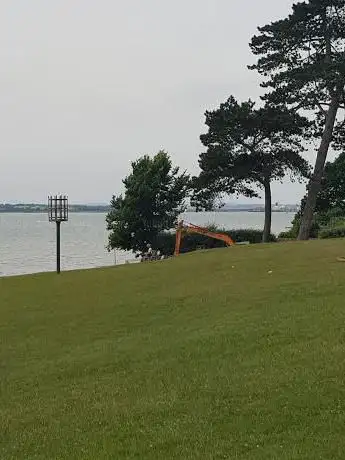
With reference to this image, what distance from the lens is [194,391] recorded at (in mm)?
6930

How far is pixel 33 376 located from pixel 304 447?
4.91 m

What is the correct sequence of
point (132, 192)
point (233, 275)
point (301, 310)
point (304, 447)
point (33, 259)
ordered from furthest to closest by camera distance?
point (33, 259) < point (132, 192) < point (233, 275) < point (301, 310) < point (304, 447)

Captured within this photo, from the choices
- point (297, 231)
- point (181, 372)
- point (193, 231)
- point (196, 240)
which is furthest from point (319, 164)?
point (181, 372)

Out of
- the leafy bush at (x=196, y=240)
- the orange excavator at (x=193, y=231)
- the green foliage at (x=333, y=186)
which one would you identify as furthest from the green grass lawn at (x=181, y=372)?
the leafy bush at (x=196, y=240)

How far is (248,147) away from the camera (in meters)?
33.8

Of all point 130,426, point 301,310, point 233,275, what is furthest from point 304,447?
point 233,275

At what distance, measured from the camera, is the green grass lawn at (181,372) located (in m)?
5.47

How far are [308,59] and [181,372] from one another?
87.2 feet

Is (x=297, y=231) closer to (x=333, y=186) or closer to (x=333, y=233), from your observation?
(x=333, y=186)

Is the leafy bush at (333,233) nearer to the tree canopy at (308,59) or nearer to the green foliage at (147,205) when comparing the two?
the tree canopy at (308,59)

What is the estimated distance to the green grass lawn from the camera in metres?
5.47

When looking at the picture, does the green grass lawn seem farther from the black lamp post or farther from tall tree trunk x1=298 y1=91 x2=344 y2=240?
tall tree trunk x1=298 y1=91 x2=344 y2=240

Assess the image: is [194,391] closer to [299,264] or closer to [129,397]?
[129,397]

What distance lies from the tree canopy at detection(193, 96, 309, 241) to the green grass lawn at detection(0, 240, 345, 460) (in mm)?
17267
